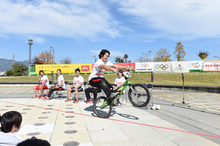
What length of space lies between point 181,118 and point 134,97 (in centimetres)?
150

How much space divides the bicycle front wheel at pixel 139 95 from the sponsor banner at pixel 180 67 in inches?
937

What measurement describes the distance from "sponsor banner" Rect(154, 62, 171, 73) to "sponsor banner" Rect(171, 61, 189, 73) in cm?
58

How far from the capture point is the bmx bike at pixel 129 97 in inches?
180

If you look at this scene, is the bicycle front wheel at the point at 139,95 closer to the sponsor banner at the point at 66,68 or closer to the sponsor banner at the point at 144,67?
the sponsor banner at the point at 144,67

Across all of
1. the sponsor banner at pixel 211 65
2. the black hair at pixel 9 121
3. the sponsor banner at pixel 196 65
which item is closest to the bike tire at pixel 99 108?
the black hair at pixel 9 121

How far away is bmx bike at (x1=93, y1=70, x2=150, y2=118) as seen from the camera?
15.0ft

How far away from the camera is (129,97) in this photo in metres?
5.03

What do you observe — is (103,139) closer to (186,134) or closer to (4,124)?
(186,134)

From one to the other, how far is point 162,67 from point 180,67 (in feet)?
8.33

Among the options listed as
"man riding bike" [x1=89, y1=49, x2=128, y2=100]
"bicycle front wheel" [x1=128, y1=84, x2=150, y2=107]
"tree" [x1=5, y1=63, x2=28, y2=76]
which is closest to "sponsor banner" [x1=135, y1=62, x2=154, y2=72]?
"man riding bike" [x1=89, y1=49, x2=128, y2=100]

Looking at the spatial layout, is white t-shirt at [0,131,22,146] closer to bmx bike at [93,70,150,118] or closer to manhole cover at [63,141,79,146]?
manhole cover at [63,141,79,146]

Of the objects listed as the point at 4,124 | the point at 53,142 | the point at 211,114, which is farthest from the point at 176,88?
the point at 4,124

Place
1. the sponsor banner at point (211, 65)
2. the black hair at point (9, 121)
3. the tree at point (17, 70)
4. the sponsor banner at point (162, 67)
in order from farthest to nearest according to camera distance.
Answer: the tree at point (17, 70)
the sponsor banner at point (162, 67)
the sponsor banner at point (211, 65)
the black hair at point (9, 121)

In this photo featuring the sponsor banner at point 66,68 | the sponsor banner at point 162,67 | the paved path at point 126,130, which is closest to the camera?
the paved path at point 126,130
